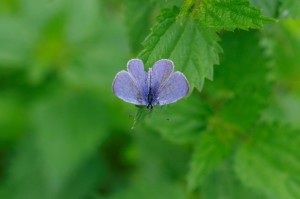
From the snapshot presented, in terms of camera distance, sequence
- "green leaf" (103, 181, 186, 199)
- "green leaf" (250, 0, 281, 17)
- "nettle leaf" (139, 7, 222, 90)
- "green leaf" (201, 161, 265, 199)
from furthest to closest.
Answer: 1. "green leaf" (103, 181, 186, 199)
2. "green leaf" (201, 161, 265, 199)
3. "green leaf" (250, 0, 281, 17)
4. "nettle leaf" (139, 7, 222, 90)

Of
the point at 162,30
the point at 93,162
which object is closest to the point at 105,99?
the point at 93,162

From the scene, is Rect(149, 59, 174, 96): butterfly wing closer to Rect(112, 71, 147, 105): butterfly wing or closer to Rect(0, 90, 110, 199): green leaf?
Rect(112, 71, 147, 105): butterfly wing

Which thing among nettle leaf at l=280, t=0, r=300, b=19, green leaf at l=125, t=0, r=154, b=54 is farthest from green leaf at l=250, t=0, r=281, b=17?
green leaf at l=125, t=0, r=154, b=54

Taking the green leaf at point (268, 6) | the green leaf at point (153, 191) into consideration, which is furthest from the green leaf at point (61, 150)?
the green leaf at point (268, 6)

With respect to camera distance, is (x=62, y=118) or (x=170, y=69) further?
(x=62, y=118)

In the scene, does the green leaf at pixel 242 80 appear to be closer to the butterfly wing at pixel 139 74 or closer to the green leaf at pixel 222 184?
the green leaf at pixel 222 184

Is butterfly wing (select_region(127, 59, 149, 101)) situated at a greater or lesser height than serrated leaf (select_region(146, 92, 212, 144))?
greater

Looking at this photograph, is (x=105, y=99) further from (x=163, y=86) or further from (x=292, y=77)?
(x=163, y=86)
